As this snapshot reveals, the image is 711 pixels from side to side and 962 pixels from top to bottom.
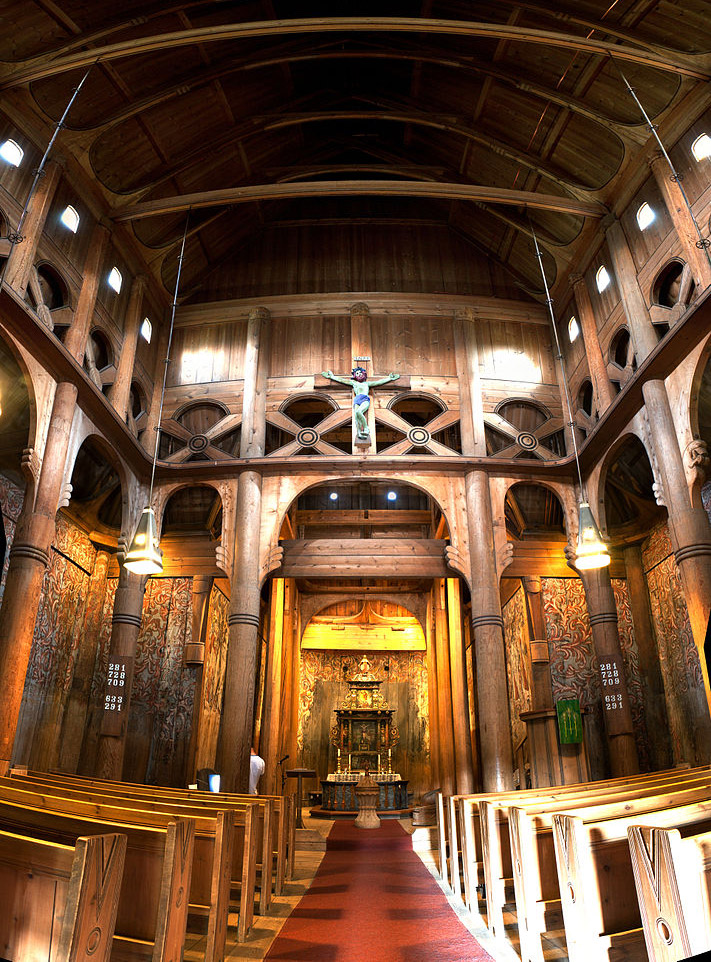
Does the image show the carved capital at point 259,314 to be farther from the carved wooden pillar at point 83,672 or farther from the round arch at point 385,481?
the carved wooden pillar at point 83,672

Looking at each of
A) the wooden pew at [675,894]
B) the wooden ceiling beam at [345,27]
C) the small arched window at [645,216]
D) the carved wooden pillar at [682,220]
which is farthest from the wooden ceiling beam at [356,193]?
the wooden pew at [675,894]

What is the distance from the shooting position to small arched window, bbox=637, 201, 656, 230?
9.68 meters

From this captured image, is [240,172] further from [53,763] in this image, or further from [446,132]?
[53,763]

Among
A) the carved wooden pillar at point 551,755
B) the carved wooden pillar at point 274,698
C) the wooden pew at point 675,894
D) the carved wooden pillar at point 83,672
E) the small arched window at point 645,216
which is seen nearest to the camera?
the wooden pew at point 675,894

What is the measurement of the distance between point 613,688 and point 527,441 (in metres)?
4.66

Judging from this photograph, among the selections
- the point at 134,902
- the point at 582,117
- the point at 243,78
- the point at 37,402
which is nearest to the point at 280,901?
the point at 134,902

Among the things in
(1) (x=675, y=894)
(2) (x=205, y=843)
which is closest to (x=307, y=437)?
(2) (x=205, y=843)

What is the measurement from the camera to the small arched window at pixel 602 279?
11.1 meters

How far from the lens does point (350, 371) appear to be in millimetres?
12734

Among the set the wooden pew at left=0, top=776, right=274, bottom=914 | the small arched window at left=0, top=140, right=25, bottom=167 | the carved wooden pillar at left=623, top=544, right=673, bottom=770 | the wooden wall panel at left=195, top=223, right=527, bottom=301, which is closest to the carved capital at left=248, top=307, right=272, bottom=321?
the wooden wall panel at left=195, top=223, right=527, bottom=301

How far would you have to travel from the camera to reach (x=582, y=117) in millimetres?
10445

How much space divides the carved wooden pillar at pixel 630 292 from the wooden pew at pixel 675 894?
27.0 feet

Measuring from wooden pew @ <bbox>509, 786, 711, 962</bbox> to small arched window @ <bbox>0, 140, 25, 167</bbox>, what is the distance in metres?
9.90

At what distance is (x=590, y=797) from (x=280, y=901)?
11.0 ft
